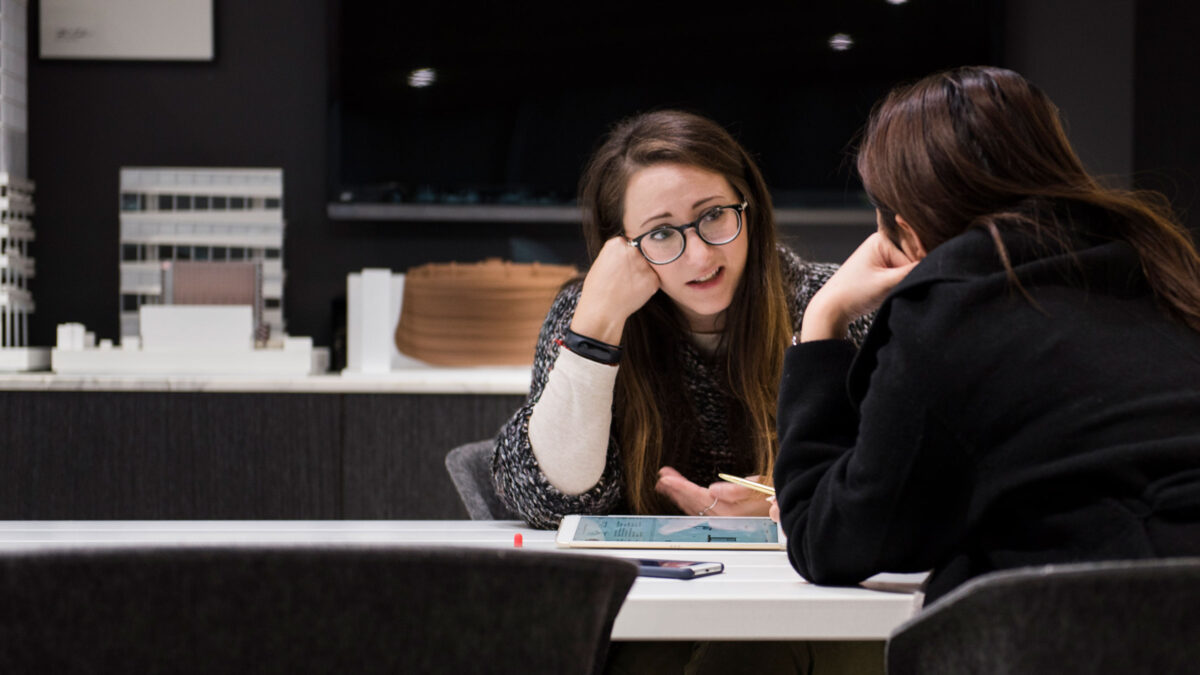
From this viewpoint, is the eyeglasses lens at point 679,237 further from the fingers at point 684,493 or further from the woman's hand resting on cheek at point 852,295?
the woman's hand resting on cheek at point 852,295

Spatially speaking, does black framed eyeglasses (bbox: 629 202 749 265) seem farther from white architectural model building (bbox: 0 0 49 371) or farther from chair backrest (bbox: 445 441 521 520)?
white architectural model building (bbox: 0 0 49 371)

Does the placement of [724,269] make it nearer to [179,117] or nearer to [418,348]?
[418,348]

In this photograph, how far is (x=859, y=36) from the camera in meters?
3.34

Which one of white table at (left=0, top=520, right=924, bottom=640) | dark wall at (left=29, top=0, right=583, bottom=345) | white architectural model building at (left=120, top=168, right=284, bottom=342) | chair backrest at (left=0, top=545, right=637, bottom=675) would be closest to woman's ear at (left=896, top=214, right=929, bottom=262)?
white table at (left=0, top=520, right=924, bottom=640)

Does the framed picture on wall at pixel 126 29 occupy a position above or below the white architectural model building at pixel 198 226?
above

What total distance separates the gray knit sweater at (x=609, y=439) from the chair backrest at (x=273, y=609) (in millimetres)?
994

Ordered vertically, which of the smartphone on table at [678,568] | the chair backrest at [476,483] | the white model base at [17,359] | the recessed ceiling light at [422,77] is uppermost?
the recessed ceiling light at [422,77]

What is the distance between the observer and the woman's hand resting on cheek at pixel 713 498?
1583 millimetres

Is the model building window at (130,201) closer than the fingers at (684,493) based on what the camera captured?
No

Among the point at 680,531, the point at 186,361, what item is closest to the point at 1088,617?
the point at 680,531

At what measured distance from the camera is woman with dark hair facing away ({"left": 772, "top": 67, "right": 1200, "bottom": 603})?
0.86 meters

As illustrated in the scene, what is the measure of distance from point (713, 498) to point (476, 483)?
489 millimetres

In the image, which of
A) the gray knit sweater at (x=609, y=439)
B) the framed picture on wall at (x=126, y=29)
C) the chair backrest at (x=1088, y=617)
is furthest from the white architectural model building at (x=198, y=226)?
the chair backrest at (x=1088, y=617)

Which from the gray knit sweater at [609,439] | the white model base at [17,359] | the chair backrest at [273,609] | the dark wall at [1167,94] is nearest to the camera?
the chair backrest at [273,609]
